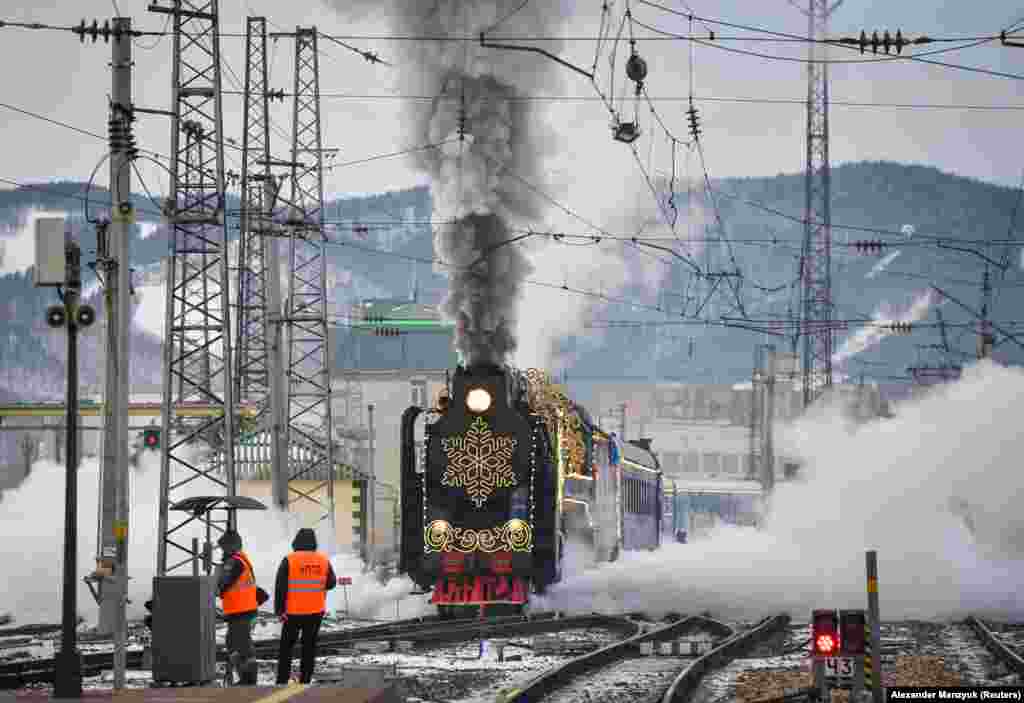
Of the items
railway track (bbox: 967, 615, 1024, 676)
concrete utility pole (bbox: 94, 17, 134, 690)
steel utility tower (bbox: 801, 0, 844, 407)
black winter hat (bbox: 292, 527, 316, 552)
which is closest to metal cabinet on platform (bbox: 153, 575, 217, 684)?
black winter hat (bbox: 292, 527, 316, 552)

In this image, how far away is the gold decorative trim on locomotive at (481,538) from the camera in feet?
107

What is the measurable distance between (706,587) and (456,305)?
9.73 m

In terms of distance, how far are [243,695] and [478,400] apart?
53.5ft

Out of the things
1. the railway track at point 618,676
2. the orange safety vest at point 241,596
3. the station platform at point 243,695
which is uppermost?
the orange safety vest at point 241,596

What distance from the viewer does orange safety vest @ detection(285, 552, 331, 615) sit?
776 inches

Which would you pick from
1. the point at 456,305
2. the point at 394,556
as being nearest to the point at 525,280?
the point at 456,305

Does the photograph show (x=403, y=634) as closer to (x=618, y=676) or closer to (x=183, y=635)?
(x=618, y=676)

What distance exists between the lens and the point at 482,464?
32.7 meters

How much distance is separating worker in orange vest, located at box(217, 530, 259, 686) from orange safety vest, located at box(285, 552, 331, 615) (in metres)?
1.00

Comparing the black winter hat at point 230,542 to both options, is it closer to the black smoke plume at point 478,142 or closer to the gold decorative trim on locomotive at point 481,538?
the gold decorative trim on locomotive at point 481,538

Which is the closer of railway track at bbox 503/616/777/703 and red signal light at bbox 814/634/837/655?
red signal light at bbox 814/634/837/655

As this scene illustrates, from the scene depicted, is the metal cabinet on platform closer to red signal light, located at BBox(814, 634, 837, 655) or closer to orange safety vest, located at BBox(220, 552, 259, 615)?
orange safety vest, located at BBox(220, 552, 259, 615)

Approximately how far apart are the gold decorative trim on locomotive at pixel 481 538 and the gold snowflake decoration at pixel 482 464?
2.15ft

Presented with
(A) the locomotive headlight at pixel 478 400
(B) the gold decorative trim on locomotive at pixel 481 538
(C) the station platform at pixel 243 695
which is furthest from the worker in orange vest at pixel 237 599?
(A) the locomotive headlight at pixel 478 400
